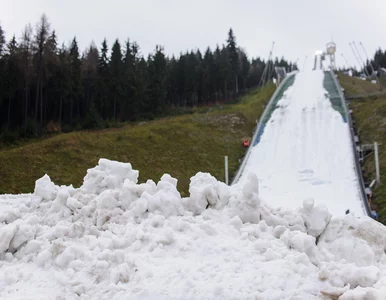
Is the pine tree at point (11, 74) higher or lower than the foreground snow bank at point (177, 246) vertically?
higher

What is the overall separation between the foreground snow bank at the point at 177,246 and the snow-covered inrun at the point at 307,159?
24.4 ft

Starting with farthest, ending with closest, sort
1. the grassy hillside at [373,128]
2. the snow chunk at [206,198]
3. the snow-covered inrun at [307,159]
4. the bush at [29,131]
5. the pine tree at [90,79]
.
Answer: the pine tree at [90,79], the bush at [29,131], the snow-covered inrun at [307,159], the grassy hillside at [373,128], the snow chunk at [206,198]

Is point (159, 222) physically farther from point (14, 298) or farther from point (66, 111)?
point (66, 111)

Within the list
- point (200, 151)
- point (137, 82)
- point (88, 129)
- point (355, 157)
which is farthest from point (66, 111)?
point (355, 157)

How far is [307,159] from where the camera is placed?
19.7 m

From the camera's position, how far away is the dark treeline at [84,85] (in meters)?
29.5

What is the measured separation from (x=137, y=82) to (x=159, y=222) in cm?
3320

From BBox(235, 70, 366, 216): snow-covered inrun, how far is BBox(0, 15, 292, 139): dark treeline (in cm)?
1318

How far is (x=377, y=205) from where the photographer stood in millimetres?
13203

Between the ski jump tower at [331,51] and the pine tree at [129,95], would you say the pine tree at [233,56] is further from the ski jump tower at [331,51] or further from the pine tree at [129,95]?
the pine tree at [129,95]

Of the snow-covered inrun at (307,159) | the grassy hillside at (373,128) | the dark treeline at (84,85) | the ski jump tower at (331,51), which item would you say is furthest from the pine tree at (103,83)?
the ski jump tower at (331,51)

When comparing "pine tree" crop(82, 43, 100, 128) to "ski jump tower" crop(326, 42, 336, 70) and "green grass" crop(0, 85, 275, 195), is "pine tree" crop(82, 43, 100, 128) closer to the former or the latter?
"green grass" crop(0, 85, 275, 195)

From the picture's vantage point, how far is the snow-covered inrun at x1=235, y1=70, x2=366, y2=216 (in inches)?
585

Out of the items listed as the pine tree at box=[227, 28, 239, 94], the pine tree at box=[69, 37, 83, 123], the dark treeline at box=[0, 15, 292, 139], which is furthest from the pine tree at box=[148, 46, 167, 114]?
the pine tree at box=[227, 28, 239, 94]
